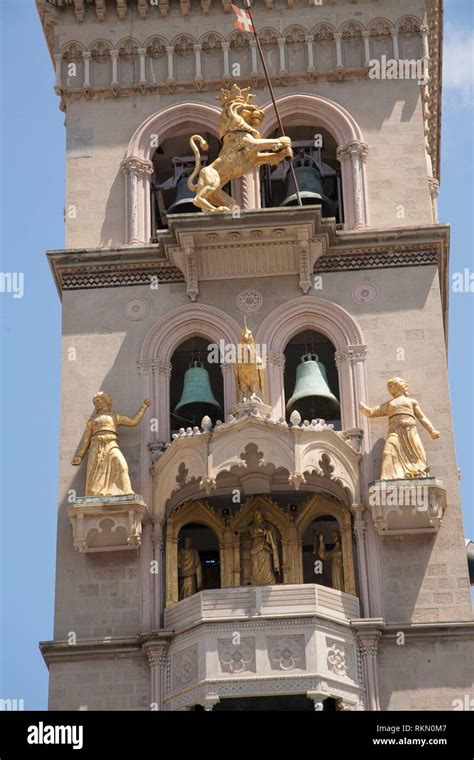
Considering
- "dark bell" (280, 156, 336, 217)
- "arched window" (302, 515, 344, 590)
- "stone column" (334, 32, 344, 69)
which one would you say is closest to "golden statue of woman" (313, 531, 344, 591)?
"arched window" (302, 515, 344, 590)

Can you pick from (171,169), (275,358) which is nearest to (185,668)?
(275,358)

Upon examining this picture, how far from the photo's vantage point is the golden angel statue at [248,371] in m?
40.2

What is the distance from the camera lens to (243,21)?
43594 millimetres

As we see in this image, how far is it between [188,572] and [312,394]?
167 inches

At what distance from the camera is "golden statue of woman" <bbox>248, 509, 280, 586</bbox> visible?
39.5m

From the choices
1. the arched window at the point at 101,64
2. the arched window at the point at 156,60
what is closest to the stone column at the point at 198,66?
the arched window at the point at 156,60

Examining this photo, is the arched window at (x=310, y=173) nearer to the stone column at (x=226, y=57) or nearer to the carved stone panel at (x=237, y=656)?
the stone column at (x=226, y=57)

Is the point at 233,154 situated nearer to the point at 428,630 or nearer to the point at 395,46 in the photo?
the point at 395,46

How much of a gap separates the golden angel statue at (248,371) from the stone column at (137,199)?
3.96 m

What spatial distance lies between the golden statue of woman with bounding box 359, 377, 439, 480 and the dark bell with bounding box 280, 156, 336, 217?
17.1ft

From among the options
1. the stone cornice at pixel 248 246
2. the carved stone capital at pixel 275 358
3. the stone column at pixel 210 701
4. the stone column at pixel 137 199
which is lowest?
the stone column at pixel 210 701

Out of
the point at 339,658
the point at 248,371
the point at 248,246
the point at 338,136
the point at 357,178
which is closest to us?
the point at 339,658
